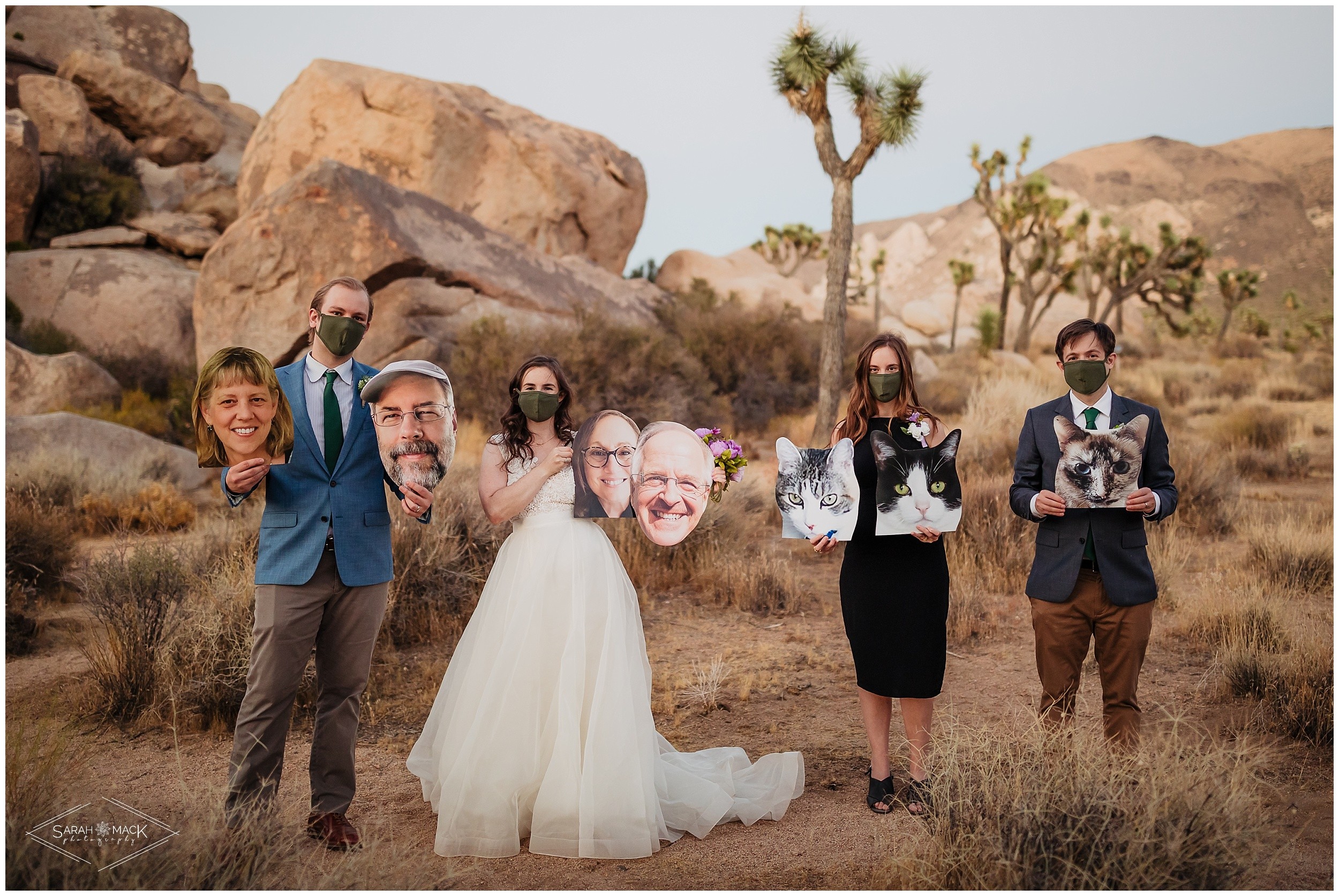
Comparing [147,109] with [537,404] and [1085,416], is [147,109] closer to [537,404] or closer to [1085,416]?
[537,404]

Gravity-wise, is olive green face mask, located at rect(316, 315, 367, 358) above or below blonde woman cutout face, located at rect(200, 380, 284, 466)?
above

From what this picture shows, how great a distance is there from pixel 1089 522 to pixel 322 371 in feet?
10.8

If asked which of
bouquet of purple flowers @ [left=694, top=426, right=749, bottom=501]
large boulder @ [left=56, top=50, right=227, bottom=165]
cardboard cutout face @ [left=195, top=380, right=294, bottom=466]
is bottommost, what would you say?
bouquet of purple flowers @ [left=694, top=426, right=749, bottom=501]

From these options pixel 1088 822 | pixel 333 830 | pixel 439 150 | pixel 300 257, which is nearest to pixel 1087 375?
pixel 1088 822

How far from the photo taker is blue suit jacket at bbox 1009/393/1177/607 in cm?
363

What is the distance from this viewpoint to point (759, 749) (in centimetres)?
504

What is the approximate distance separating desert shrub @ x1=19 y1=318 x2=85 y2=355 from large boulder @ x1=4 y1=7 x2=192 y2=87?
1310 cm

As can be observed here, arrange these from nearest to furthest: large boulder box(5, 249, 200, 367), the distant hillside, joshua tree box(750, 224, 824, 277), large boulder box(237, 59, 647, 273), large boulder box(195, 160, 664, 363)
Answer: large boulder box(195, 160, 664, 363) → large boulder box(5, 249, 200, 367) → large boulder box(237, 59, 647, 273) → joshua tree box(750, 224, 824, 277) → the distant hillside

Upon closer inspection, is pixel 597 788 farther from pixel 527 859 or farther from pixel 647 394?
pixel 647 394

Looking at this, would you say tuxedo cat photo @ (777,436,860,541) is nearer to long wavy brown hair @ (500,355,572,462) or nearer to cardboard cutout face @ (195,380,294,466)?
long wavy brown hair @ (500,355,572,462)

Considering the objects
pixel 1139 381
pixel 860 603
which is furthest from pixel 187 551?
pixel 1139 381

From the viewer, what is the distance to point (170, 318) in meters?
16.3

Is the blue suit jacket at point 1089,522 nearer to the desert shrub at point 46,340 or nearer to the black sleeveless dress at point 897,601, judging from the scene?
the black sleeveless dress at point 897,601

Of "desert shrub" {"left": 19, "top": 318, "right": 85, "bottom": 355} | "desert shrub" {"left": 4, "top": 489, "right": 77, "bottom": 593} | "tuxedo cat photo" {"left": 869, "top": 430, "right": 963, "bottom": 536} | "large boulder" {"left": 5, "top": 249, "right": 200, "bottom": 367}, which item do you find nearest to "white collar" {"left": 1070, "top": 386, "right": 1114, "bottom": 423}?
"tuxedo cat photo" {"left": 869, "top": 430, "right": 963, "bottom": 536}
